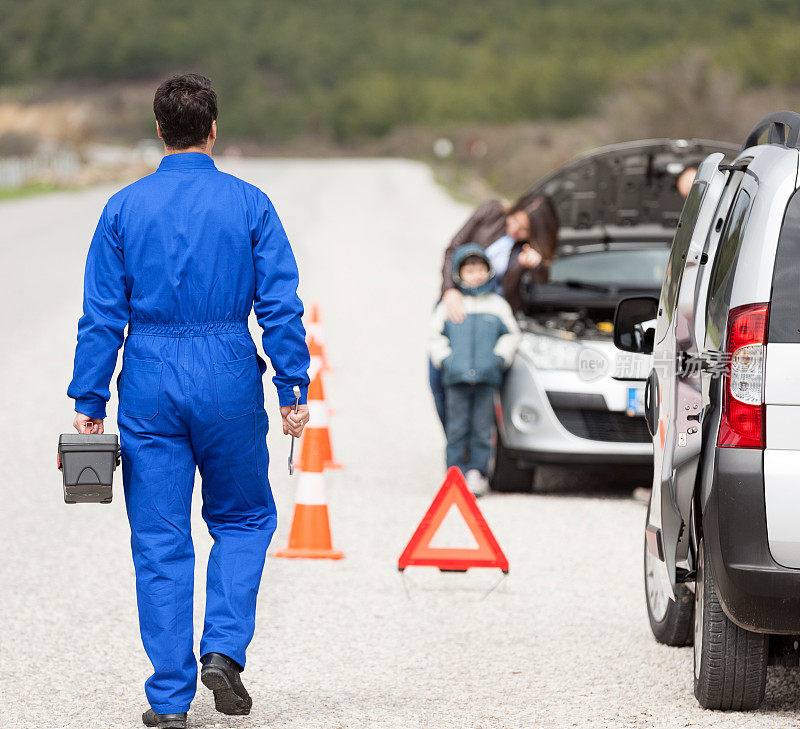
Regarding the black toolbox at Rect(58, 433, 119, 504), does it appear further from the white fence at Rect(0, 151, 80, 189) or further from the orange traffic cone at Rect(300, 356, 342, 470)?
the white fence at Rect(0, 151, 80, 189)

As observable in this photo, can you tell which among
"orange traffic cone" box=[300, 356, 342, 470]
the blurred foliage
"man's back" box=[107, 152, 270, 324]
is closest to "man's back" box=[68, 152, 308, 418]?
"man's back" box=[107, 152, 270, 324]

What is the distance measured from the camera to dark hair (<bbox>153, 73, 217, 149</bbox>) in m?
4.47

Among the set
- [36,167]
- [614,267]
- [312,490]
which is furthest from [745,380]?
[36,167]

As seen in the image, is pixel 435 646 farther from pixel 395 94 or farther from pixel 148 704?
pixel 395 94

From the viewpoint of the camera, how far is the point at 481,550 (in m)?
6.50

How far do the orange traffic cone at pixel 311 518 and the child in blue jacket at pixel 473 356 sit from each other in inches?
65.0

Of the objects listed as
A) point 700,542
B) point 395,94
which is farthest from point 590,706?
point 395,94

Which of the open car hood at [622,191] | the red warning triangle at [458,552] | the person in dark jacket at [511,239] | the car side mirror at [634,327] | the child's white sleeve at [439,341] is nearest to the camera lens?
the car side mirror at [634,327]

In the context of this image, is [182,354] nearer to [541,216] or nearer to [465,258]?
[465,258]

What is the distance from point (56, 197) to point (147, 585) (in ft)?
134

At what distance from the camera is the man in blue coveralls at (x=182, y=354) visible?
4.38 meters

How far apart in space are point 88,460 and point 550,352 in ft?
15.1

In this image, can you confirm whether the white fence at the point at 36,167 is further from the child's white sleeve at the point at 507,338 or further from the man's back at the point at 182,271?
the man's back at the point at 182,271

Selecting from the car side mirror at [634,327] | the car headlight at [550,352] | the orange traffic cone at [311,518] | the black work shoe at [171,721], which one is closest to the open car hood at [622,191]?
the car headlight at [550,352]
